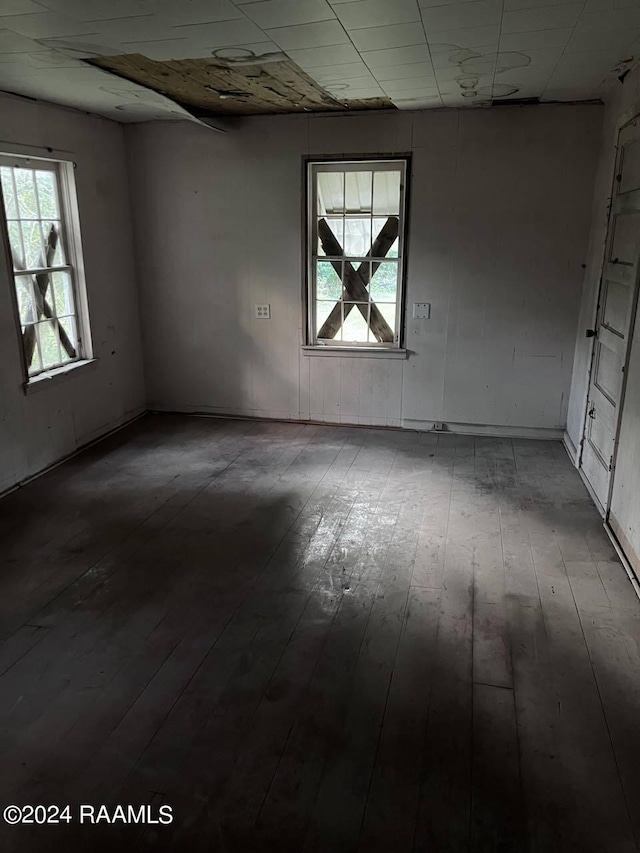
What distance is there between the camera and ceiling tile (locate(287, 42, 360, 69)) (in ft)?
10.2

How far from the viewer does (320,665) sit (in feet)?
8.06

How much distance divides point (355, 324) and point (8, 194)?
2804mm

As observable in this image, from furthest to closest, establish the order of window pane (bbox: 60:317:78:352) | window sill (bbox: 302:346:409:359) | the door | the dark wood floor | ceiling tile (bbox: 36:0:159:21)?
window sill (bbox: 302:346:409:359)
window pane (bbox: 60:317:78:352)
the door
ceiling tile (bbox: 36:0:159:21)
the dark wood floor

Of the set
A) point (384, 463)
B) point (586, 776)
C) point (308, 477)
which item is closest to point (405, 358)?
point (384, 463)

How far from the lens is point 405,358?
5285 millimetres

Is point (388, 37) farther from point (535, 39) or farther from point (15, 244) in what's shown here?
point (15, 244)

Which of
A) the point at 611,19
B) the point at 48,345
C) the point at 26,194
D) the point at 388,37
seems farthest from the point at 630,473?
the point at 26,194

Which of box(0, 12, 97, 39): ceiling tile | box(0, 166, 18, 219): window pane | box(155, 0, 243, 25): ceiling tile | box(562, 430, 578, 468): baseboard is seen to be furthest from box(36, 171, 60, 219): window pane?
box(562, 430, 578, 468): baseboard

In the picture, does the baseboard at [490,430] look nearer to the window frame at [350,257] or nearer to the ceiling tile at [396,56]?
the window frame at [350,257]

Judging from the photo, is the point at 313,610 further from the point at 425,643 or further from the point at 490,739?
the point at 490,739

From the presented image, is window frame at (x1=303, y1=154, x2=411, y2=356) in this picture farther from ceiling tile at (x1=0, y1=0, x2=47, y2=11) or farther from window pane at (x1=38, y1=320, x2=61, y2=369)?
ceiling tile at (x1=0, y1=0, x2=47, y2=11)

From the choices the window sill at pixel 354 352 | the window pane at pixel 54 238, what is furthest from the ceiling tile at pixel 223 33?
the window sill at pixel 354 352

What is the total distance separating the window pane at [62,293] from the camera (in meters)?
4.62

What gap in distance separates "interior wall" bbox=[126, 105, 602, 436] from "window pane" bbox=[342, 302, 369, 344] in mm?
202
